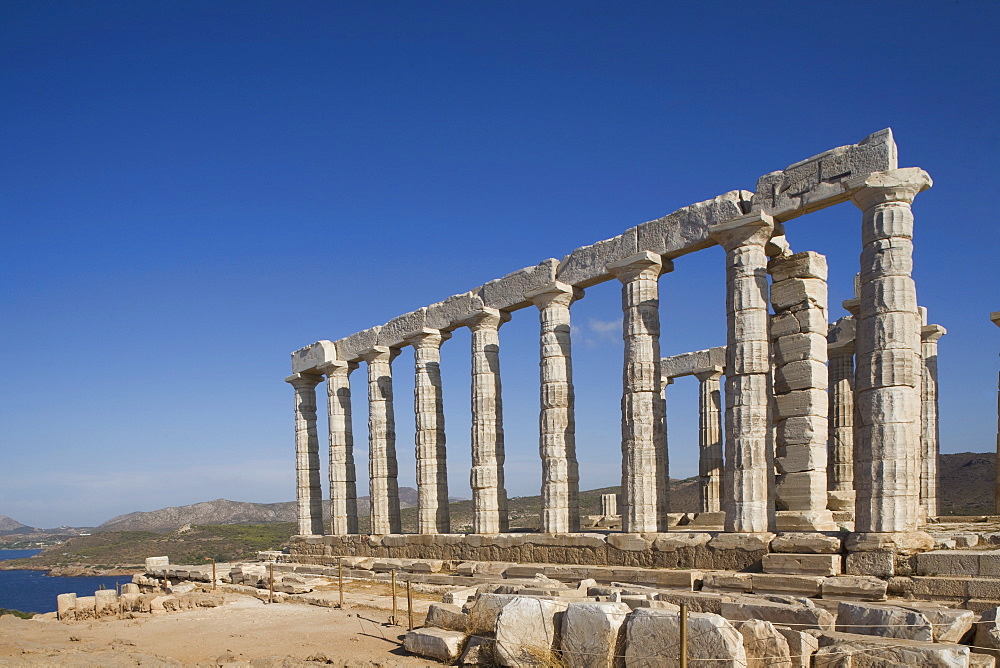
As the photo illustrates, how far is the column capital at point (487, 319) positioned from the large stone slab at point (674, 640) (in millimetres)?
13348

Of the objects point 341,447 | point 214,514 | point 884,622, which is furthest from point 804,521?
point 214,514

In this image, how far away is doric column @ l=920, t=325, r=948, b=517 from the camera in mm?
21578

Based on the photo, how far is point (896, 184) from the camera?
1341 cm

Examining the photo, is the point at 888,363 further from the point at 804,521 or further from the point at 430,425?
the point at 430,425

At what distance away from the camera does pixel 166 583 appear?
77.0ft

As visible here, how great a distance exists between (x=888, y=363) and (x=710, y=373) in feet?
47.2

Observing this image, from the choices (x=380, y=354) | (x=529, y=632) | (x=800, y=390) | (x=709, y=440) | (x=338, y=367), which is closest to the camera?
(x=529, y=632)

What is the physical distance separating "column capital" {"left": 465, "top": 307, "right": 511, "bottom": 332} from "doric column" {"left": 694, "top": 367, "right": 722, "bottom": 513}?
9.16 meters

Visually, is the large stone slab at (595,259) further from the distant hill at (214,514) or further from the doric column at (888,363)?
the distant hill at (214,514)

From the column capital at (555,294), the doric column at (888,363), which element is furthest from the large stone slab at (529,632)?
the column capital at (555,294)

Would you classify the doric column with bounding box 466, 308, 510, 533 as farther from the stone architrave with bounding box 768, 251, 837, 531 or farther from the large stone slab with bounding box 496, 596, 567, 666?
the large stone slab with bounding box 496, 596, 567, 666

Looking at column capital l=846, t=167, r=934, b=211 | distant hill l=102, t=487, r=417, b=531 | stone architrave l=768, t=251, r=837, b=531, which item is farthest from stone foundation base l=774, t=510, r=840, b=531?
distant hill l=102, t=487, r=417, b=531

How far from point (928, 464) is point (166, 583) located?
21793 millimetres

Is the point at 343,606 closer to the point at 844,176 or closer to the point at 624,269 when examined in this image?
the point at 624,269
